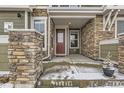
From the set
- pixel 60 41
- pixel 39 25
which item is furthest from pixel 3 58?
pixel 60 41

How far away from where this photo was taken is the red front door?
11.1 metres

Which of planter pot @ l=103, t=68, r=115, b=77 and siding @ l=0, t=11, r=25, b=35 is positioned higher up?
siding @ l=0, t=11, r=25, b=35

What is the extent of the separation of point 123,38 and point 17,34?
2806 mm

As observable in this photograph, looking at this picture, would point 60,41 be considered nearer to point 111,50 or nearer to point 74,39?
point 74,39

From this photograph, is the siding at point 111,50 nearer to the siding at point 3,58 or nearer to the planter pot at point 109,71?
the planter pot at point 109,71

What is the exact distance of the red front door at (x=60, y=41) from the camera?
11133mm

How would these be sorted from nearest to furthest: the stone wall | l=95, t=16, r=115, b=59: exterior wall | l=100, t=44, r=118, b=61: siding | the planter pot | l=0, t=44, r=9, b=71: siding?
the stone wall < the planter pot < l=0, t=44, r=9, b=71: siding < l=100, t=44, r=118, b=61: siding < l=95, t=16, r=115, b=59: exterior wall

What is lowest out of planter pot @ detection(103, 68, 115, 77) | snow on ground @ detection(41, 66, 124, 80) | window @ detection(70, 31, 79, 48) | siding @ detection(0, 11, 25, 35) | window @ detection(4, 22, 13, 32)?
snow on ground @ detection(41, 66, 124, 80)

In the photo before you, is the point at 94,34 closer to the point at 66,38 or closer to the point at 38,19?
the point at 38,19

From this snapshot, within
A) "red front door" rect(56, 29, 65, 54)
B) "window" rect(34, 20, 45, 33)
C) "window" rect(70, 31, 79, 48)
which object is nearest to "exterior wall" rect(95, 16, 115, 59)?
"window" rect(34, 20, 45, 33)

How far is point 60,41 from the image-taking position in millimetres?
11234

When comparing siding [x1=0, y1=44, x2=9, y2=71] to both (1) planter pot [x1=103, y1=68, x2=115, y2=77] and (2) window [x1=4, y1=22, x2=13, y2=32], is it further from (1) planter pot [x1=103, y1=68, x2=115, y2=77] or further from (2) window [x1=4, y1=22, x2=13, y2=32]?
(2) window [x1=4, y1=22, x2=13, y2=32]
